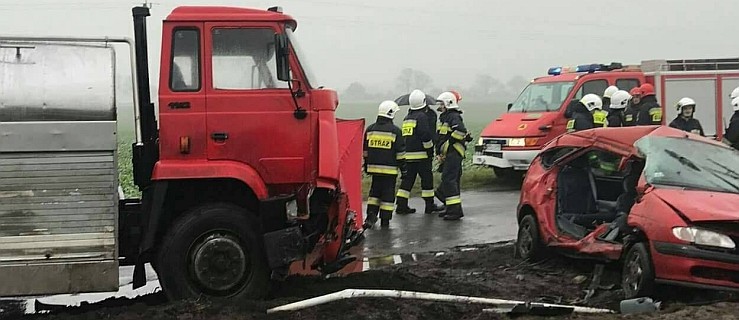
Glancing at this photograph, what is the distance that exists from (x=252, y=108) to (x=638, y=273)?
3.34 meters

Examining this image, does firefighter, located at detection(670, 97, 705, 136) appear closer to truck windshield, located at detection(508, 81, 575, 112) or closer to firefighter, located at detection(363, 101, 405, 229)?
truck windshield, located at detection(508, 81, 575, 112)

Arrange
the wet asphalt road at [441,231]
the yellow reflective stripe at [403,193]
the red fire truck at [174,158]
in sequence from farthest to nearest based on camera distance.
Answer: the yellow reflective stripe at [403,193]
the wet asphalt road at [441,231]
the red fire truck at [174,158]

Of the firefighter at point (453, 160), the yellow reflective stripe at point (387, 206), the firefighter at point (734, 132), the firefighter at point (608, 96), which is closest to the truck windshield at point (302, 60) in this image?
the yellow reflective stripe at point (387, 206)

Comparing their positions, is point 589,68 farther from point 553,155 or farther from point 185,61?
point 185,61

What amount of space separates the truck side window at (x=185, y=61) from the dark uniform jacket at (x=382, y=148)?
5.05m

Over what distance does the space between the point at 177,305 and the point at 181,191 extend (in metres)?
0.98

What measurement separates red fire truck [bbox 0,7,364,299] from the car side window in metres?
2.75

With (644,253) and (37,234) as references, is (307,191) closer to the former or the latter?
(37,234)

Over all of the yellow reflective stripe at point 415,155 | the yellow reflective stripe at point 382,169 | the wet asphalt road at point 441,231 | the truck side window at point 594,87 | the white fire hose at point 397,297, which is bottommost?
the wet asphalt road at point 441,231

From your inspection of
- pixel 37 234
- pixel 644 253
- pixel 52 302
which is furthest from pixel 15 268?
pixel 644 253

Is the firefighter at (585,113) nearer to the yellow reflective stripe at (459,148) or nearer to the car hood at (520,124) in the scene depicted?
the car hood at (520,124)

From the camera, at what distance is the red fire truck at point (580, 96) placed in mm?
16078

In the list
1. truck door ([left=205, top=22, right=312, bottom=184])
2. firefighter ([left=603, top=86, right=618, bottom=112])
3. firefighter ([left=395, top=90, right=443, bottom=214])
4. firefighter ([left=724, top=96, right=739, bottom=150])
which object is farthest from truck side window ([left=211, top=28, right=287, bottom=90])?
firefighter ([left=603, top=86, right=618, bottom=112])

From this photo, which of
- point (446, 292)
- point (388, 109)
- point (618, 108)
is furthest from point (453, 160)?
point (446, 292)
